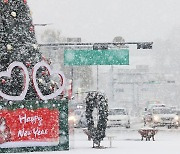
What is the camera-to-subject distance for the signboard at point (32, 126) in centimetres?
1842

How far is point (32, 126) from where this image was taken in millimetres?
18609

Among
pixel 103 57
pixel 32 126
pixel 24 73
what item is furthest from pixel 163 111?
pixel 24 73

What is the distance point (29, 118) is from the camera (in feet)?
61.1

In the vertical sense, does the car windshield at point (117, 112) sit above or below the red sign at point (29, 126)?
above

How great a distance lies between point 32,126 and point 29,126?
9 centimetres

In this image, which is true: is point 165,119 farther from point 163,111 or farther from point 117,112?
point 117,112

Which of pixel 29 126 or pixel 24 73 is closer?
pixel 24 73

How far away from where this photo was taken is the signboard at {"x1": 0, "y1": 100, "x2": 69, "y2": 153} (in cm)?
1842

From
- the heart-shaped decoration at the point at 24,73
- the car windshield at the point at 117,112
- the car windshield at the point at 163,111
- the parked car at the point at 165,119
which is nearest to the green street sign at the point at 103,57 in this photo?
the car windshield at the point at 117,112

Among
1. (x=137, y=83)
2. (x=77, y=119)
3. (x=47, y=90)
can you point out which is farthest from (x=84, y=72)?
(x=47, y=90)

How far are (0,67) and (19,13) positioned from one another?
1.73 meters

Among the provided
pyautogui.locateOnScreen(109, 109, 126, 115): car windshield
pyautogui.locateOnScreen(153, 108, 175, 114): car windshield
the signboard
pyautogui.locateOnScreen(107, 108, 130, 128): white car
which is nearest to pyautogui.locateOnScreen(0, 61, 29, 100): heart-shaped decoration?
the signboard

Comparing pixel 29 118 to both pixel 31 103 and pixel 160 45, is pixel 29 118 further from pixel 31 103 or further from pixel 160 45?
pixel 160 45

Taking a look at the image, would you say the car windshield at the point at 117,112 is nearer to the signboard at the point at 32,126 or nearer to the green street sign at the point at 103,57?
the green street sign at the point at 103,57
